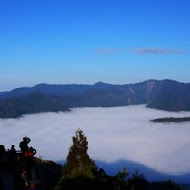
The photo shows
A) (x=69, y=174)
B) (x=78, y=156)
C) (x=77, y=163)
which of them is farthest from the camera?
(x=77, y=163)

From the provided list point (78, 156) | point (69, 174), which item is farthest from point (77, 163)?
point (69, 174)

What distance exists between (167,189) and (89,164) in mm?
43075

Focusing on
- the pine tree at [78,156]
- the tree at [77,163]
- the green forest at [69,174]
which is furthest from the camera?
the pine tree at [78,156]

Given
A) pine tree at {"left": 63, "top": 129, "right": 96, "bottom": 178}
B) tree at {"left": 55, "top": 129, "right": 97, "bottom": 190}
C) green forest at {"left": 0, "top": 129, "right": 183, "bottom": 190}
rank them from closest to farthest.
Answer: green forest at {"left": 0, "top": 129, "right": 183, "bottom": 190}, tree at {"left": 55, "top": 129, "right": 97, "bottom": 190}, pine tree at {"left": 63, "top": 129, "right": 96, "bottom": 178}

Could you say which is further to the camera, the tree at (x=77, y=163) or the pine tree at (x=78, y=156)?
the pine tree at (x=78, y=156)

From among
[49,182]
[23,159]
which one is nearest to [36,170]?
[23,159]

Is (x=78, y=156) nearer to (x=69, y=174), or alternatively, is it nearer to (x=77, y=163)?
(x=77, y=163)

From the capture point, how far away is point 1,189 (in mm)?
14758

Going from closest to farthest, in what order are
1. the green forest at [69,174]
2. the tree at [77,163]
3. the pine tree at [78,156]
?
the green forest at [69,174], the tree at [77,163], the pine tree at [78,156]

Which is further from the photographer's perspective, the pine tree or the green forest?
the pine tree

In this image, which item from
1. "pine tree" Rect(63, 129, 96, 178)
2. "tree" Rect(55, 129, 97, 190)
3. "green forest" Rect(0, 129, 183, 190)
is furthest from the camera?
"pine tree" Rect(63, 129, 96, 178)

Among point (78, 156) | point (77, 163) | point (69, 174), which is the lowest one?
point (69, 174)

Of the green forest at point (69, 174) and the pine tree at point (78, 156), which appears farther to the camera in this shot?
the pine tree at point (78, 156)

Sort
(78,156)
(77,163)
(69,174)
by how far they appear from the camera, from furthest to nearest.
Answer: (77,163) → (78,156) → (69,174)
